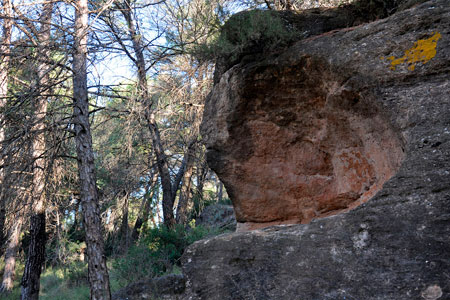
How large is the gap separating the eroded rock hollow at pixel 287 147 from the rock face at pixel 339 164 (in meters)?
0.01

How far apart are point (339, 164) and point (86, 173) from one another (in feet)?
13.5

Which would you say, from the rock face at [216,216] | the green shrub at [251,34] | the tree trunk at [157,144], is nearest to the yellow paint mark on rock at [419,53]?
the green shrub at [251,34]

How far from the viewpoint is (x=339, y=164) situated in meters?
5.09

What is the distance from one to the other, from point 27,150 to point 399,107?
5.41 metres

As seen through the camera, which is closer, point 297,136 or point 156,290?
point 297,136

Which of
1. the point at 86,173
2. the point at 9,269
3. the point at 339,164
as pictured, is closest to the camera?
the point at 339,164

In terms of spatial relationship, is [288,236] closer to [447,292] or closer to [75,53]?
[447,292]

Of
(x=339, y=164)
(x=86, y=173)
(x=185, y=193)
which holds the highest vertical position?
(x=185, y=193)

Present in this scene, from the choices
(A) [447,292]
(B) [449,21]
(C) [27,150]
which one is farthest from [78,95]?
(A) [447,292]

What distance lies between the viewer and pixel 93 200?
6.68 meters

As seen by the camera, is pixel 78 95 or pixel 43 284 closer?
pixel 78 95

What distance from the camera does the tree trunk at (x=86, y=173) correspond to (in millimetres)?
6336

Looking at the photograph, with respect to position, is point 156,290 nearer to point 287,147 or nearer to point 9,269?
point 287,147

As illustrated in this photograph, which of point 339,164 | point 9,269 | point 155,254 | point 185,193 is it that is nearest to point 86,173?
point 155,254
